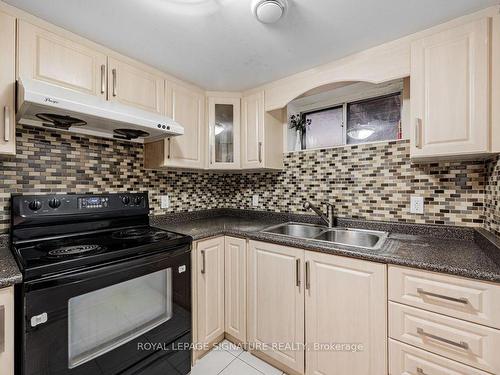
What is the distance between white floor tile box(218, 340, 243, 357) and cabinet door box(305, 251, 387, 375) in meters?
0.54

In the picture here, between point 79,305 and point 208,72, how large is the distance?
5.49ft

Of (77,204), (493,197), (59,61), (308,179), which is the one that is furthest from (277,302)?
(59,61)

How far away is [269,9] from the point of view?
114cm

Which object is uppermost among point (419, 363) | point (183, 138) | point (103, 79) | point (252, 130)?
point (103, 79)

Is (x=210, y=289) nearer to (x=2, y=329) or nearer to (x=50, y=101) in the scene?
(x=2, y=329)

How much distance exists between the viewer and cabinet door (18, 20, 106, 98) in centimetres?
119

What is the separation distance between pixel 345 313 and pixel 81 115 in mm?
1731

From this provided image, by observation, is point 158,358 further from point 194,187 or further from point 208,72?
point 208,72

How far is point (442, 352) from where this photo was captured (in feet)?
3.33

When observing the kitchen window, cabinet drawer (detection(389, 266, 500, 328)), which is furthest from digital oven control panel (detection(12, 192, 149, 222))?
cabinet drawer (detection(389, 266, 500, 328))

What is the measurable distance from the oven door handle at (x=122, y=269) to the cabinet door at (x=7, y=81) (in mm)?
676

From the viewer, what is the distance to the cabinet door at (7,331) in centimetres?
86

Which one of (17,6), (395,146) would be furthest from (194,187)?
(395,146)

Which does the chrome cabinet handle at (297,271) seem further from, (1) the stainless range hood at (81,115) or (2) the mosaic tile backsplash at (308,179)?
(1) the stainless range hood at (81,115)
